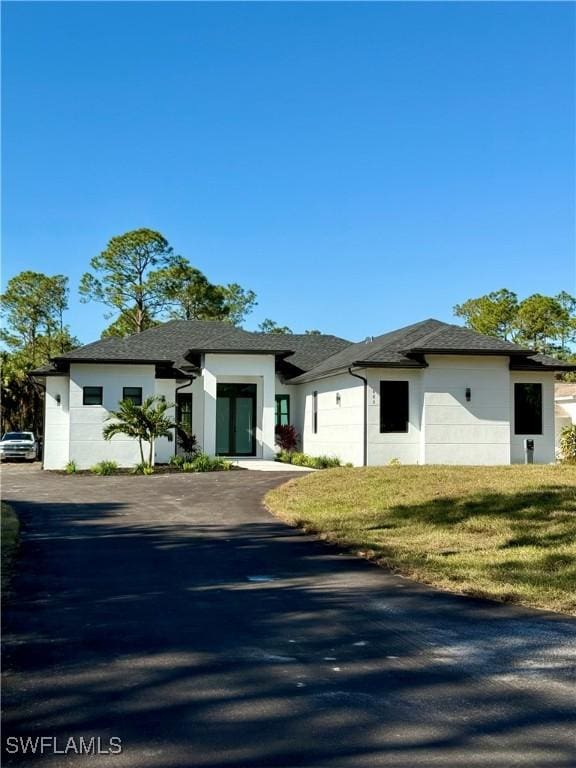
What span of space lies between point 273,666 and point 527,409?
65.8 feet

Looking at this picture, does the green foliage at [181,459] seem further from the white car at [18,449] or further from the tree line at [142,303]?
the tree line at [142,303]

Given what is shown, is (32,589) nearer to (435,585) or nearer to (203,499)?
(435,585)

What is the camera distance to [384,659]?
5391mm

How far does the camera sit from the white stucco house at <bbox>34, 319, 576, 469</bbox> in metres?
22.0

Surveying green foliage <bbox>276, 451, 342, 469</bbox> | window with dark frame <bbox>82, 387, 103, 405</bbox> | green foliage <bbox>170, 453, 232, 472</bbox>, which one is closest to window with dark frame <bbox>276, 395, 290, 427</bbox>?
green foliage <bbox>276, 451, 342, 469</bbox>

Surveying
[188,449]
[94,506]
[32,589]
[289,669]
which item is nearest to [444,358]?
[188,449]

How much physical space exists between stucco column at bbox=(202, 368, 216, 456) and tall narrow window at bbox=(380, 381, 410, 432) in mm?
6574

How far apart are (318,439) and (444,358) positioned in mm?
6061

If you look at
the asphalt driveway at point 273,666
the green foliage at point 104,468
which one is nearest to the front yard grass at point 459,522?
the asphalt driveway at point 273,666

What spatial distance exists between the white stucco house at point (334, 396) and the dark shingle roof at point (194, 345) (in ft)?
0.25

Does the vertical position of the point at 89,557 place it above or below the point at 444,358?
below

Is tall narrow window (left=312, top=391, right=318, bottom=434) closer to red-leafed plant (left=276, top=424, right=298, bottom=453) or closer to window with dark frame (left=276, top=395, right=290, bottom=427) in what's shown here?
red-leafed plant (left=276, top=424, right=298, bottom=453)

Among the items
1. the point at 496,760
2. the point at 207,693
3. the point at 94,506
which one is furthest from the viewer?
the point at 94,506

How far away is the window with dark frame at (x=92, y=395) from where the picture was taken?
2428cm
